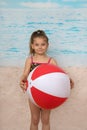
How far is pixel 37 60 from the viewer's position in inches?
78.6

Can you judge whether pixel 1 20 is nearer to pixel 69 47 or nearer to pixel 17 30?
pixel 17 30

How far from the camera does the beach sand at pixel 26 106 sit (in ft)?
7.25

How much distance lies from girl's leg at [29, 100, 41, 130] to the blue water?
383mm

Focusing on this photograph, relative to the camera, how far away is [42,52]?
1.98 meters

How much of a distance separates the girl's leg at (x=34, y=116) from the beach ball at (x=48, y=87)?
0.29 m

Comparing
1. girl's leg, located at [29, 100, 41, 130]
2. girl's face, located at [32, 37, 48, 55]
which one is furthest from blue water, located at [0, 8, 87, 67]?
girl's leg, located at [29, 100, 41, 130]

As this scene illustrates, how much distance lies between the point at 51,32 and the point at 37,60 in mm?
279

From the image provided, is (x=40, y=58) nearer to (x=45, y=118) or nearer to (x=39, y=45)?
(x=39, y=45)

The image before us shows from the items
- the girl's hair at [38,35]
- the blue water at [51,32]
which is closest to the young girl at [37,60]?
the girl's hair at [38,35]

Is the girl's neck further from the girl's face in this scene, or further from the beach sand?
the beach sand

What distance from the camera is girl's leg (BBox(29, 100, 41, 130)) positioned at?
2004mm

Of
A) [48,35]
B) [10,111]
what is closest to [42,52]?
[48,35]

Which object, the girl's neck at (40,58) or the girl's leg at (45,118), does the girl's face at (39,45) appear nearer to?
the girl's neck at (40,58)

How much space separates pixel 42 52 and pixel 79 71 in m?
0.37
